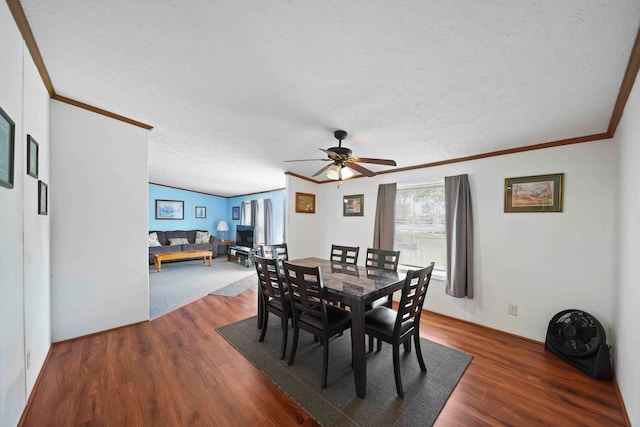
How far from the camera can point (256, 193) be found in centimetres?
741

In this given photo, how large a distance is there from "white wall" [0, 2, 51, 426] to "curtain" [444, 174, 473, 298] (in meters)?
3.86

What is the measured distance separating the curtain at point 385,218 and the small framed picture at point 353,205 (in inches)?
16.1

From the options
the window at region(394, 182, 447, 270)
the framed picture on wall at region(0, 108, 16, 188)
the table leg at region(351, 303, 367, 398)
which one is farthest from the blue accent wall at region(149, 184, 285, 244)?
the framed picture on wall at region(0, 108, 16, 188)

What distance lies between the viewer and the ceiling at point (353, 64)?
119cm

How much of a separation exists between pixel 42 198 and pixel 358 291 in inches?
107

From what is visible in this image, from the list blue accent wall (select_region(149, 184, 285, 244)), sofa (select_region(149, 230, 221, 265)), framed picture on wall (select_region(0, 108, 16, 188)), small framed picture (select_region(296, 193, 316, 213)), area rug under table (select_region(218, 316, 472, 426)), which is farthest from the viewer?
blue accent wall (select_region(149, 184, 285, 244))

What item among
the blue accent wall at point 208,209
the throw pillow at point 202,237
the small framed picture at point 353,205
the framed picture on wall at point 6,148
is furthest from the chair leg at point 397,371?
the throw pillow at point 202,237

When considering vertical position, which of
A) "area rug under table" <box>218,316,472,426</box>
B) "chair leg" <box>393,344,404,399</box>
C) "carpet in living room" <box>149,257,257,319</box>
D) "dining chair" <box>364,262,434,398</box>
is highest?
"dining chair" <box>364,262,434,398</box>

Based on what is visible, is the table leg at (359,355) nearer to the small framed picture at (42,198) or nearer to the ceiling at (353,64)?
the ceiling at (353,64)

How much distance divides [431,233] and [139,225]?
3.96m

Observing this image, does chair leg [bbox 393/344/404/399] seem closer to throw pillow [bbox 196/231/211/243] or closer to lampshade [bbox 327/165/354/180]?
lampshade [bbox 327/165/354/180]

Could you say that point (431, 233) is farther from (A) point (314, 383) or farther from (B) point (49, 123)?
(B) point (49, 123)

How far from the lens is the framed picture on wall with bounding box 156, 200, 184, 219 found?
282 inches

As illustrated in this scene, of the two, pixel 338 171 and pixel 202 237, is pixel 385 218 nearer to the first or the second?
pixel 338 171
